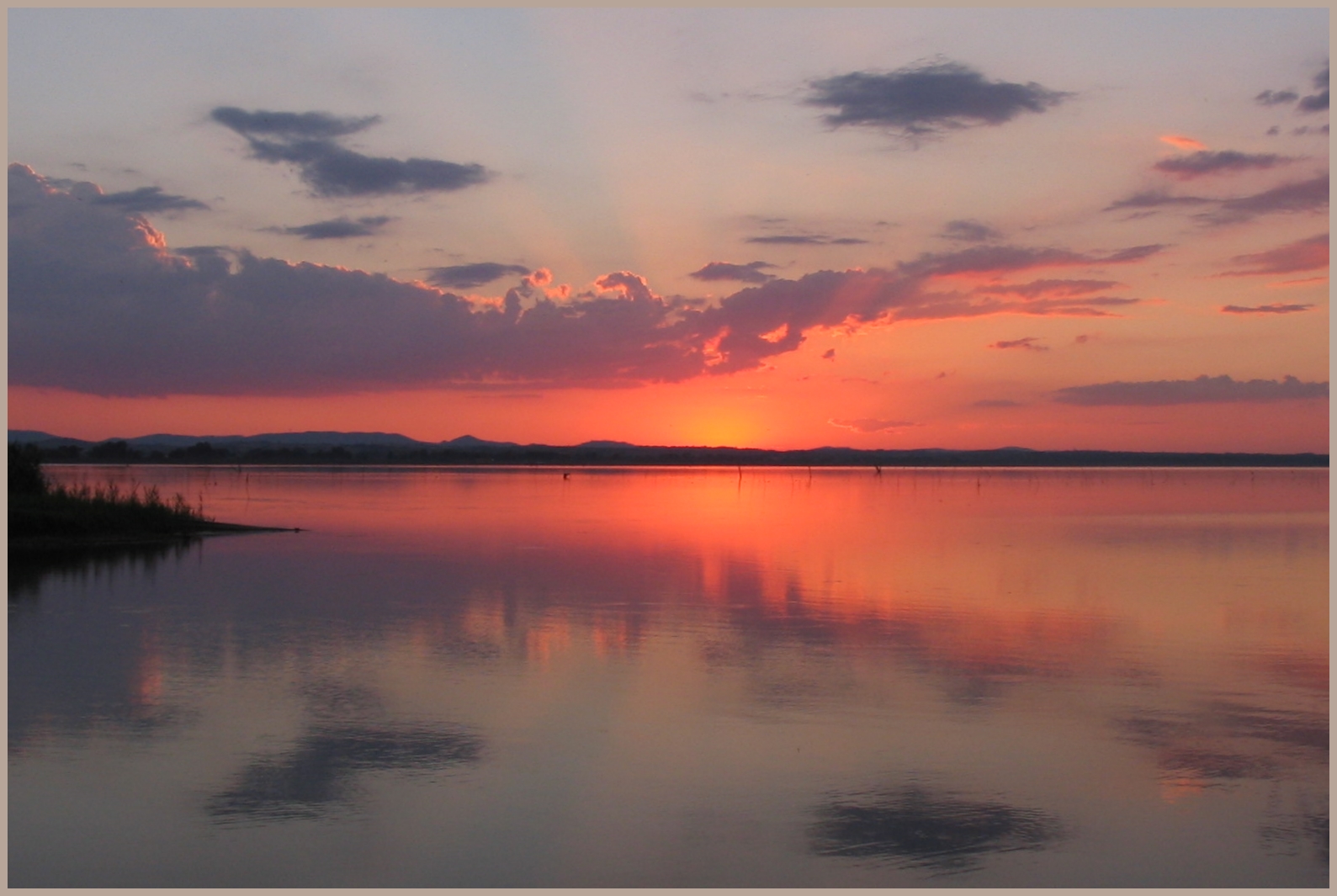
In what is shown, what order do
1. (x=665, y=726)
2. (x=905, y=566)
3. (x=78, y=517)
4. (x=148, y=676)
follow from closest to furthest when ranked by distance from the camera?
1. (x=665, y=726)
2. (x=148, y=676)
3. (x=905, y=566)
4. (x=78, y=517)

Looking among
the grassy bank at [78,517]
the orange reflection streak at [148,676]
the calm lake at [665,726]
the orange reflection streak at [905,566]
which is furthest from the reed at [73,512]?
the orange reflection streak at [148,676]

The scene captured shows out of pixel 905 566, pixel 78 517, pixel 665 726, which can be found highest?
pixel 78 517

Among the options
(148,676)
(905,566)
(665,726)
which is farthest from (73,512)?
(665,726)

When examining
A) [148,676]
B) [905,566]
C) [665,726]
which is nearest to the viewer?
[665,726]

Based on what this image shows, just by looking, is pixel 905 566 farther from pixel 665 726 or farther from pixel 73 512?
pixel 73 512

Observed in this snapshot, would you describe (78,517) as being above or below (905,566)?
above

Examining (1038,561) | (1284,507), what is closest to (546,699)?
(1038,561)

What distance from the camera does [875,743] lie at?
33.9 ft

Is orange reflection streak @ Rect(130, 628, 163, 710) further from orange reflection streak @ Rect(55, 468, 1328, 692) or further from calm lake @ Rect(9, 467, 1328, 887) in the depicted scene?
orange reflection streak @ Rect(55, 468, 1328, 692)

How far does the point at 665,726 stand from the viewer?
11.0 meters

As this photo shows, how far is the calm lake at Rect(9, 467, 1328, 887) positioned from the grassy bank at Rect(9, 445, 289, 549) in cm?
466

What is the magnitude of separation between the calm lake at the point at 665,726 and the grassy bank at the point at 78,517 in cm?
466

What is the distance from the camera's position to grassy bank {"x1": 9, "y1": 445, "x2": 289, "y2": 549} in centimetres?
2717

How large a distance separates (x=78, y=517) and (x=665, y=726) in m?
22.4
